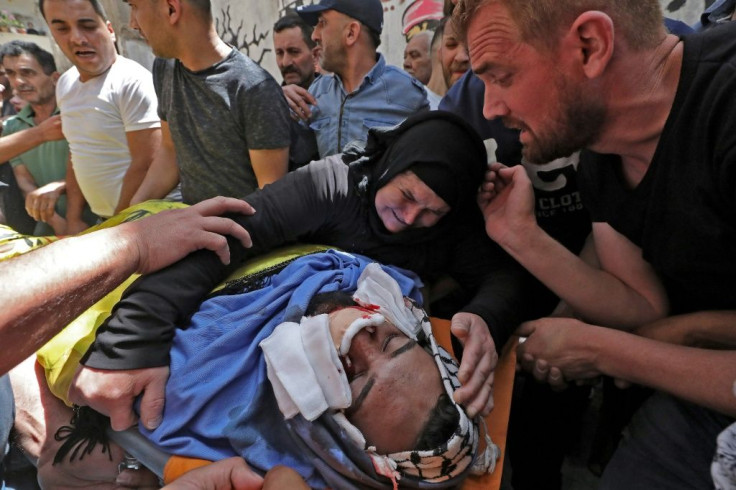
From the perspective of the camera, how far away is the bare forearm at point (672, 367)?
123 centimetres

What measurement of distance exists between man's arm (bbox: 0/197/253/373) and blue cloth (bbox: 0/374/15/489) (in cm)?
39

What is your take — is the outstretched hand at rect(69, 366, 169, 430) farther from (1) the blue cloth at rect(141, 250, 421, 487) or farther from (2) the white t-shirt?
(2) the white t-shirt

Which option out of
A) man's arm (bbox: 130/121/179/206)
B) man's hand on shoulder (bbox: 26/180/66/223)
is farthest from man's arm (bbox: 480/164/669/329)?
man's hand on shoulder (bbox: 26/180/66/223)

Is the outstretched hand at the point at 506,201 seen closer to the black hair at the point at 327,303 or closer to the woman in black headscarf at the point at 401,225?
the woman in black headscarf at the point at 401,225

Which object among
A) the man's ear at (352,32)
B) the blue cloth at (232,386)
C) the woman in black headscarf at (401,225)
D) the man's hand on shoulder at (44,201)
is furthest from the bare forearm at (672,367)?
the man's hand on shoulder at (44,201)

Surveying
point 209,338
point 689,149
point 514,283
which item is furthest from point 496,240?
point 209,338

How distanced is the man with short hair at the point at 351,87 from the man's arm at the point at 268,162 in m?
0.49

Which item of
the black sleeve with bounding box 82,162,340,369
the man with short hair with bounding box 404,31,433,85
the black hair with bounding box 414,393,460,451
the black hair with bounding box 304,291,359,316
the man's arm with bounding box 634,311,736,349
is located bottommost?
the black hair with bounding box 414,393,460,451

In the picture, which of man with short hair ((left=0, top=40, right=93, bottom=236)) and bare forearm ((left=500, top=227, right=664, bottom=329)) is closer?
bare forearm ((left=500, top=227, right=664, bottom=329))

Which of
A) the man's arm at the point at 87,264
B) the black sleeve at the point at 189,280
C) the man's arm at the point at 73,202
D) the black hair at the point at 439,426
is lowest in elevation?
the man's arm at the point at 73,202

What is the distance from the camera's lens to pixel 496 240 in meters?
1.82

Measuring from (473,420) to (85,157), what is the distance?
352 centimetres

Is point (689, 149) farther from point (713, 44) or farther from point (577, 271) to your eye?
point (577, 271)

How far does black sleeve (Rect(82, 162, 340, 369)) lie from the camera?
129cm
